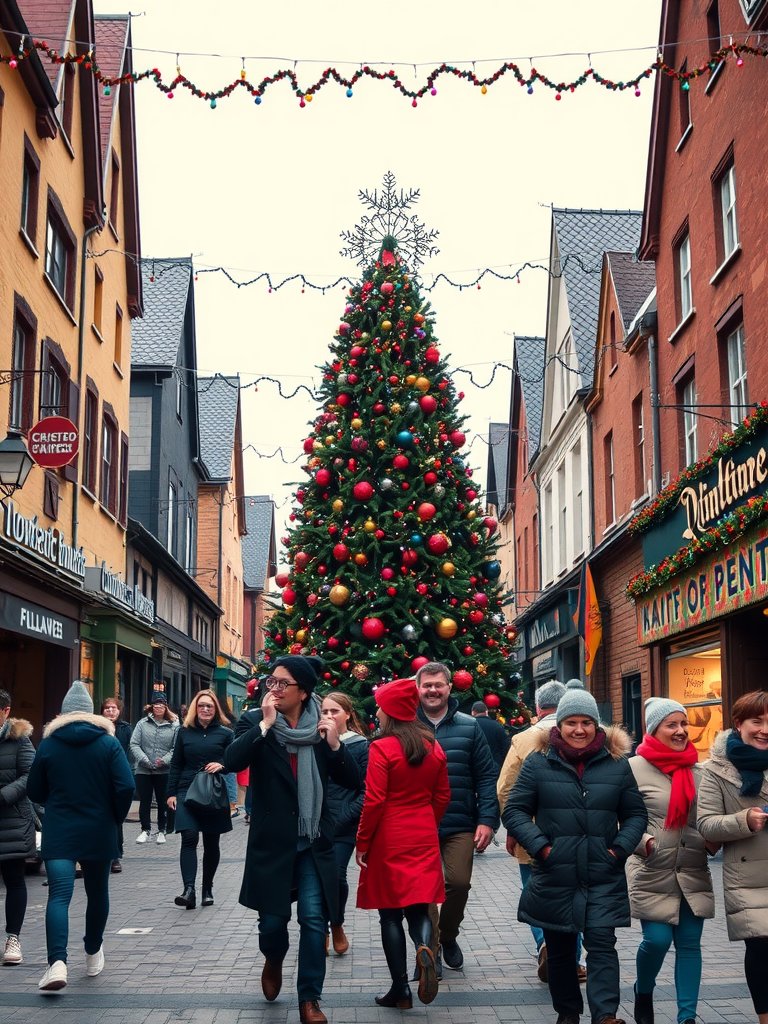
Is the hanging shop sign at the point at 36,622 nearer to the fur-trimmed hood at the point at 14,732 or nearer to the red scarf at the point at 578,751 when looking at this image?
the fur-trimmed hood at the point at 14,732

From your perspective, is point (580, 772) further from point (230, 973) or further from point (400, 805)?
point (230, 973)

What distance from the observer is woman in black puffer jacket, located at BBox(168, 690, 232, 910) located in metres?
11.1

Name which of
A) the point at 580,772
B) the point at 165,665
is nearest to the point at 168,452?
the point at 165,665

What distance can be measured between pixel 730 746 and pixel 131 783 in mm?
3726

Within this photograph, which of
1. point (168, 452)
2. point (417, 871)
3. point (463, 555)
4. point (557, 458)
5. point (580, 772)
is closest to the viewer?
point (580, 772)

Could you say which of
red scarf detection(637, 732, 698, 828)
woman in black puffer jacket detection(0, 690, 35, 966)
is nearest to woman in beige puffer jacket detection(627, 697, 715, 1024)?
red scarf detection(637, 732, 698, 828)

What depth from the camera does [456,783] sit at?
8.18 m

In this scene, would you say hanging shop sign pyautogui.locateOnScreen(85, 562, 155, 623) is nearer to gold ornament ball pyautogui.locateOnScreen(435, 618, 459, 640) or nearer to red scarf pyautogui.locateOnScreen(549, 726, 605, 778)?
gold ornament ball pyautogui.locateOnScreen(435, 618, 459, 640)

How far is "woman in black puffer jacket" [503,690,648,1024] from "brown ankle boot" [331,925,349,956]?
302cm

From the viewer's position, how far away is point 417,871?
7.04 metres

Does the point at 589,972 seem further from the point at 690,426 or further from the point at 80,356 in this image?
the point at 80,356

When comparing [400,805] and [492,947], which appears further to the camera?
[492,947]

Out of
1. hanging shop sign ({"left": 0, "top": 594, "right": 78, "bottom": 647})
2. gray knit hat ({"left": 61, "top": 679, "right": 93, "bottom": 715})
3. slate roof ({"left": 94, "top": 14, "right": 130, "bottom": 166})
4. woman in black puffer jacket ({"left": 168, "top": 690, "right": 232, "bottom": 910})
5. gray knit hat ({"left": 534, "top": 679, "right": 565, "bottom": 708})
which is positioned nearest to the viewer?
gray knit hat ({"left": 61, "top": 679, "right": 93, "bottom": 715})

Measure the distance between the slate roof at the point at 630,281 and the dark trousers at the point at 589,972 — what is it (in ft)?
59.0
